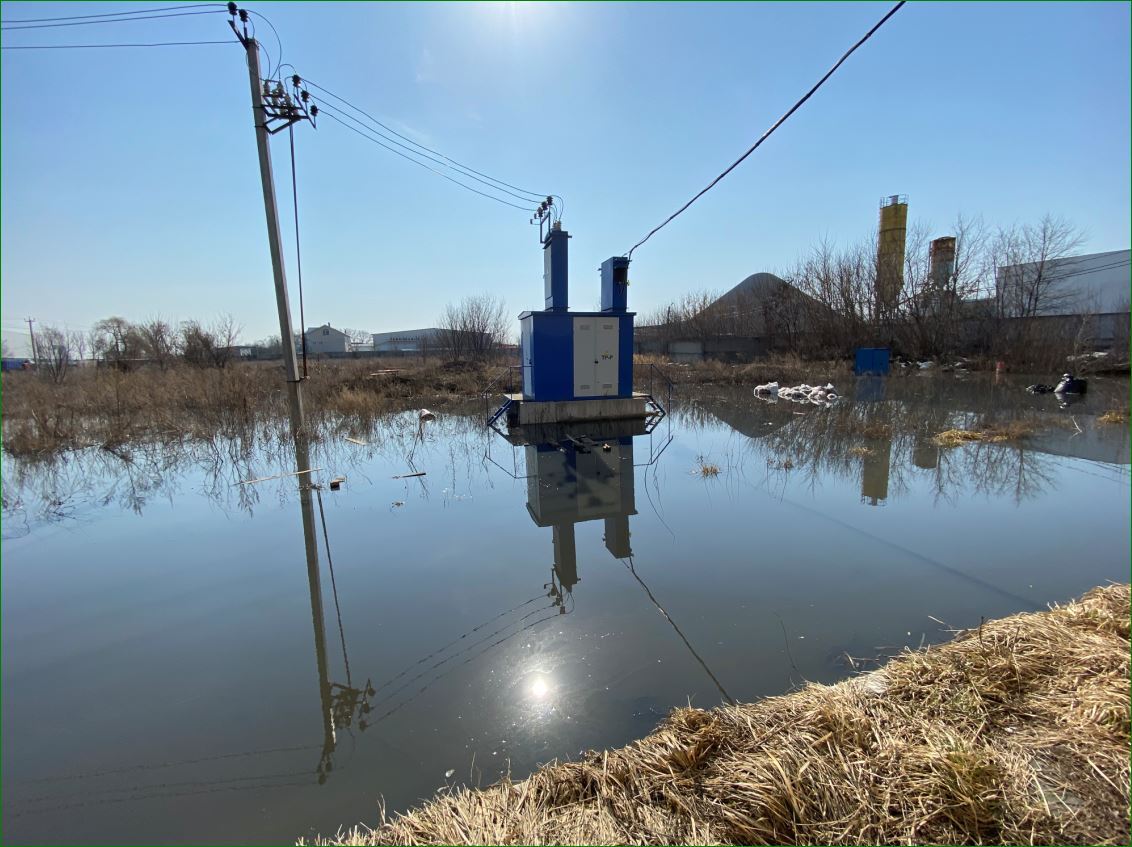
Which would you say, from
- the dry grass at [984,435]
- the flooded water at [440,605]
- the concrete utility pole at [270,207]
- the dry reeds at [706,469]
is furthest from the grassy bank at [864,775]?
the concrete utility pole at [270,207]

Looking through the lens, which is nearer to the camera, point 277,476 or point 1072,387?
point 277,476

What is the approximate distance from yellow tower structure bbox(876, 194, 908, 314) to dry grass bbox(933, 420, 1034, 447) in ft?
77.4

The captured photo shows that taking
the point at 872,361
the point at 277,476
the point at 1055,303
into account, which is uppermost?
the point at 1055,303

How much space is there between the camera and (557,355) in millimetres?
12633

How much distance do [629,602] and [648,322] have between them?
4852 centimetres

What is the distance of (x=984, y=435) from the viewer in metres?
10.2

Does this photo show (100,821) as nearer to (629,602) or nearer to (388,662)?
(388,662)

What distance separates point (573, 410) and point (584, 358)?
1401 mm

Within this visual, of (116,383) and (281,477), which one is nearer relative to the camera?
(281,477)

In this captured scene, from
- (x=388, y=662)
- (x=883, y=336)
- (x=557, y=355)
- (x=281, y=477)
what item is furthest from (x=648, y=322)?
(x=388, y=662)

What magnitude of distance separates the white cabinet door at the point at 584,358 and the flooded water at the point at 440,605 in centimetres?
451

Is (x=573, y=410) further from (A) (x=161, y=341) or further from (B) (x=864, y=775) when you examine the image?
(A) (x=161, y=341)

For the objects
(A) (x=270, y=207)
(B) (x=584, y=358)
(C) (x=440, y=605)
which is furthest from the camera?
(B) (x=584, y=358)

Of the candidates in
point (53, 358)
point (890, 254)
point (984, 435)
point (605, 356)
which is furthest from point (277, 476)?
point (890, 254)
